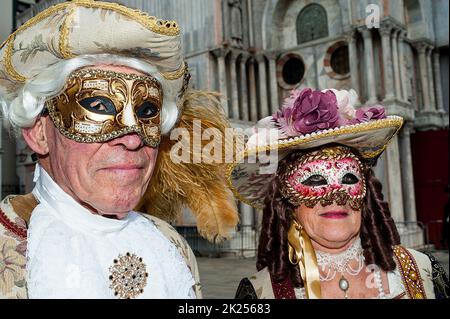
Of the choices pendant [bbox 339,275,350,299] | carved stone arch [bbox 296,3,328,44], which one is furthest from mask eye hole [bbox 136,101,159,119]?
carved stone arch [bbox 296,3,328,44]

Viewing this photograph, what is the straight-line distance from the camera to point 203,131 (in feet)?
8.52

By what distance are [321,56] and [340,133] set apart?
1308 centimetres

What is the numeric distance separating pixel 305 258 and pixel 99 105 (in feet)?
4.14

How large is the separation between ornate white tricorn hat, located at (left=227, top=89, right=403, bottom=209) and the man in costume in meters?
0.58

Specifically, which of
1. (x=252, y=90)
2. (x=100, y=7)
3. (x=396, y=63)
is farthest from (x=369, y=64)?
(x=100, y=7)

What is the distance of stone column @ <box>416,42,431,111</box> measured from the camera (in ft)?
48.8

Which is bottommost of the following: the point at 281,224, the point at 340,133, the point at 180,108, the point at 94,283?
the point at 94,283

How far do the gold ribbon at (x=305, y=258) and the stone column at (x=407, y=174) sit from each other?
12.1m

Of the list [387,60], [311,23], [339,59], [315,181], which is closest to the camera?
[315,181]

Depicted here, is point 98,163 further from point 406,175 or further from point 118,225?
point 406,175

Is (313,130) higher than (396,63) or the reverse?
the reverse

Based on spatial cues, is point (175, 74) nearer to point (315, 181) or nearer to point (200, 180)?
point (200, 180)

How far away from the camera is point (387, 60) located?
1311 centimetres

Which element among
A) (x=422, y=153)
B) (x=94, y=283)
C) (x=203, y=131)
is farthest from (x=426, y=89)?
(x=94, y=283)
